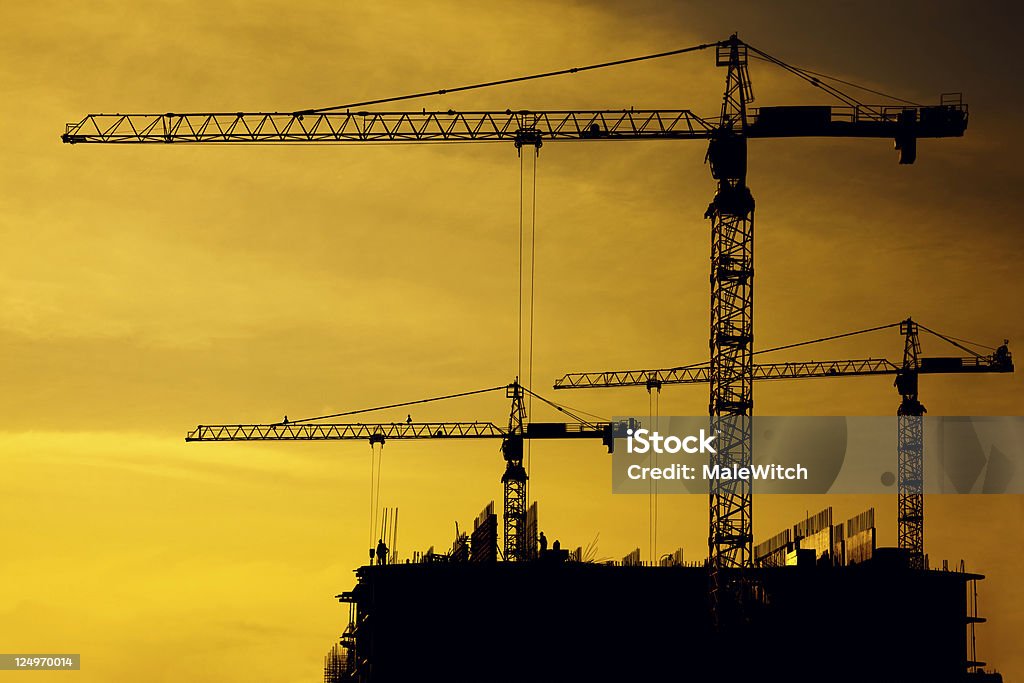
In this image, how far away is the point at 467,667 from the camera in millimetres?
145125

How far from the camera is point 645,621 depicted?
14725 centimetres

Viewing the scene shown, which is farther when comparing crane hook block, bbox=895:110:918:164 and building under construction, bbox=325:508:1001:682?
building under construction, bbox=325:508:1001:682

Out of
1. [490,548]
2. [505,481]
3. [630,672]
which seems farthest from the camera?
[505,481]

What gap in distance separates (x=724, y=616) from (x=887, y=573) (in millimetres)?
29856

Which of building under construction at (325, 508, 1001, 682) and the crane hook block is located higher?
the crane hook block

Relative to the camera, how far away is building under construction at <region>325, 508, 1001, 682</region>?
145 m

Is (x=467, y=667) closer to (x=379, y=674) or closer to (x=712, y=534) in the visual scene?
(x=379, y=674)

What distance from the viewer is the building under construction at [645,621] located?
145 m

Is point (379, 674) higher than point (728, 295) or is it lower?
lower

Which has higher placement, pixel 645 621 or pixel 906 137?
pixel 906 137

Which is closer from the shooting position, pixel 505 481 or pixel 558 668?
pixel 558 668

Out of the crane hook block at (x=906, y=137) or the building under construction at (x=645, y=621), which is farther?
the building under construction at (x=645, y=621)

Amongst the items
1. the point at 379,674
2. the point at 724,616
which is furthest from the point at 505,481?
the point at 724,616

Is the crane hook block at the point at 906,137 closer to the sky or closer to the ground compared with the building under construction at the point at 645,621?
closer to the sky
